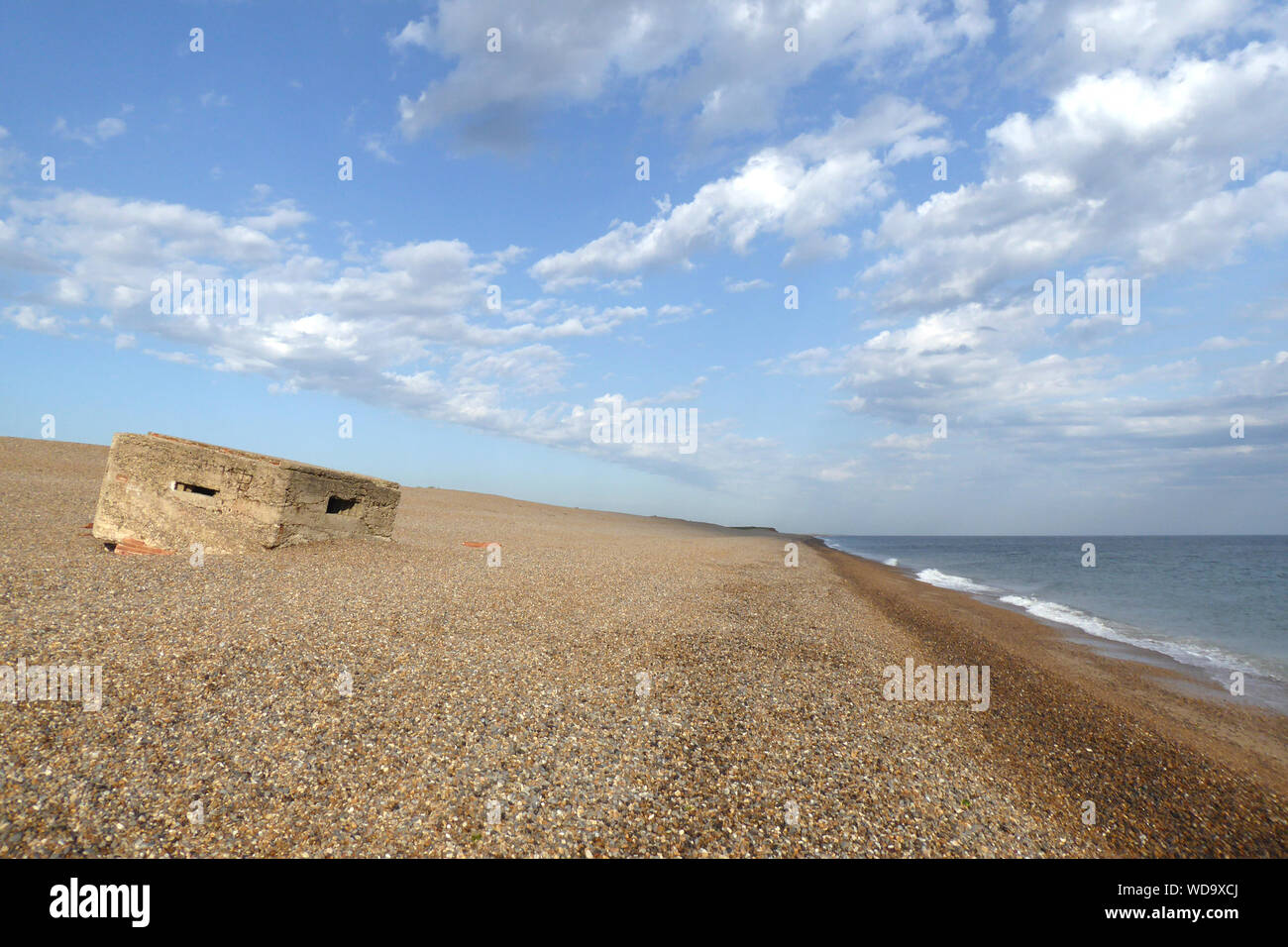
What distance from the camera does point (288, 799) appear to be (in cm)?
567

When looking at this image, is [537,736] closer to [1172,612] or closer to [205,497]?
[205,497]

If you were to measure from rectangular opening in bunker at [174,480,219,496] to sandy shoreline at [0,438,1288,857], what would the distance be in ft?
8.10

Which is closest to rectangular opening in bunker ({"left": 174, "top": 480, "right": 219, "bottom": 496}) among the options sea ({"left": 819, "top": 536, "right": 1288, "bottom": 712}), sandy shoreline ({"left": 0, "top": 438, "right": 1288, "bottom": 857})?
sandy shoreline ({"left": 0, "top": 438, "right": 1288, "bottom": 857})

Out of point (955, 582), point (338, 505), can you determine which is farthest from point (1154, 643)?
point (338, 505)

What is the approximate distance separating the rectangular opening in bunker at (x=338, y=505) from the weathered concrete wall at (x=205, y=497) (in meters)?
0.29

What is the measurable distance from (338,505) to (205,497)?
13.0 feet

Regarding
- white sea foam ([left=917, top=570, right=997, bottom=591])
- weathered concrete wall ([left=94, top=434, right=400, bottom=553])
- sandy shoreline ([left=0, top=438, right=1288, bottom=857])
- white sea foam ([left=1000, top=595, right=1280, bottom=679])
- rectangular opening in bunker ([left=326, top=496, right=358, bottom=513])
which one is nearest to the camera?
sandy shoreline ([left=0, top=438, right=1288, bottom=857])

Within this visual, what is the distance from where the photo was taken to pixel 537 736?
7547 millimetres

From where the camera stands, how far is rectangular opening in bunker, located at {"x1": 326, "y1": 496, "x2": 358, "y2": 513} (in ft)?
61.6

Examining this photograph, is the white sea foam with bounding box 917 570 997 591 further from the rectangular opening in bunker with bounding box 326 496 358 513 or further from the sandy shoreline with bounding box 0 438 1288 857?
the rectangular opening in bunker with bounding box 326 496 358 513
